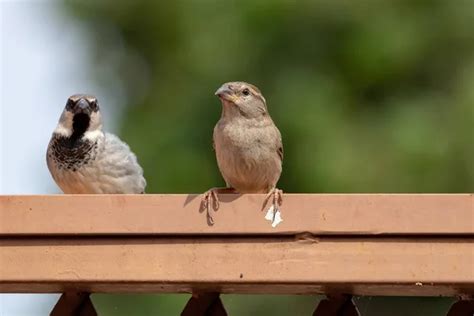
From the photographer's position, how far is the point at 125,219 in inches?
107

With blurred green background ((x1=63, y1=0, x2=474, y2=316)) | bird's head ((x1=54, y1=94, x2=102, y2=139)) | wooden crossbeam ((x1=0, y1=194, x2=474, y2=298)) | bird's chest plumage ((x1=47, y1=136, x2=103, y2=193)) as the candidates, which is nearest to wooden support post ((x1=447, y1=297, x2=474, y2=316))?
wooden crossbeam ((x1=0, y1=194, x2=474, y2=298))

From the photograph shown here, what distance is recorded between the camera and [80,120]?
4637 millimetres

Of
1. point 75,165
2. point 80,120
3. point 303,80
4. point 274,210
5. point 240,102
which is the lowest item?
point 274,210

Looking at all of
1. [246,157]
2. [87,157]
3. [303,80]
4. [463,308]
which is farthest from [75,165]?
[303,80]

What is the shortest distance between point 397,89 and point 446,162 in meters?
1.14

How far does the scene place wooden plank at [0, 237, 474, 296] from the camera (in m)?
2.65

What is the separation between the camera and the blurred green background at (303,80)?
28.1 feet

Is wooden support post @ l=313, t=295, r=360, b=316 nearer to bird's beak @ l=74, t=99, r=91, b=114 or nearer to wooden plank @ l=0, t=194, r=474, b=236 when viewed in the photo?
wooden plank @ l=0, t=194, r=474, b=236

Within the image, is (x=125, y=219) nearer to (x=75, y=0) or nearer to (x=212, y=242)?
(x=212, y=242)

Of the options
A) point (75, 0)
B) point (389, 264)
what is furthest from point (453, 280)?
point (75, 0)

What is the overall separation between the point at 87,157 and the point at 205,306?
6.04 ft

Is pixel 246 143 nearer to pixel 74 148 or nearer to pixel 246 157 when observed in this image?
pixel 246 157

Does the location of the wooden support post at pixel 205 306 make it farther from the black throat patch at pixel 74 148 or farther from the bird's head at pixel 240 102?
the black throat patch at pixel 74 148

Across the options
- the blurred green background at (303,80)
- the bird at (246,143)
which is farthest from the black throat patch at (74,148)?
the blurred green background at (303,80)
